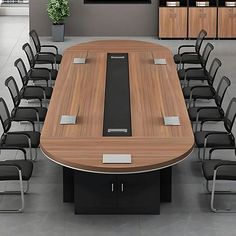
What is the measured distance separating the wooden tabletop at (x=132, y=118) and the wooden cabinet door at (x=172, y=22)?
4461 mm

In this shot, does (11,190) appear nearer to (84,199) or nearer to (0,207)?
(0,207)

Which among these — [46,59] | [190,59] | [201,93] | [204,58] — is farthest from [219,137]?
[46,59]

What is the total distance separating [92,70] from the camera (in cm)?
1106

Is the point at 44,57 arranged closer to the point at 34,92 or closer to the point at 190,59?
the point at 34,92

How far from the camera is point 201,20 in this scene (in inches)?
646

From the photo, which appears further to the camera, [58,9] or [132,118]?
[58,9]

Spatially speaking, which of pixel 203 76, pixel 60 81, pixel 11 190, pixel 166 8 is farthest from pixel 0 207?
pixel 166 8

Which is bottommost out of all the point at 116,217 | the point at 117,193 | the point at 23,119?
the point at 116,217

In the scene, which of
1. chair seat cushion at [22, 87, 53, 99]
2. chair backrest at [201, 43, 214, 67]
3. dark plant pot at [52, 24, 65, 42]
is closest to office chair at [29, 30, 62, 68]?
chair seat cushion at [22, 87, 53, 99]

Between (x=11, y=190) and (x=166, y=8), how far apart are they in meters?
8.15

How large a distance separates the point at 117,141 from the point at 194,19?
8502mm

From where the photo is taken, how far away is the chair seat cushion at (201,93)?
11.0 m

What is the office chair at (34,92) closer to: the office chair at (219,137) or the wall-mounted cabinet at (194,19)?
the office chair at (219,137)

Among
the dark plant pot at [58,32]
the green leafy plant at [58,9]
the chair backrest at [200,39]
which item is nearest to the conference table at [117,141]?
the chair backrest at [200,39]
